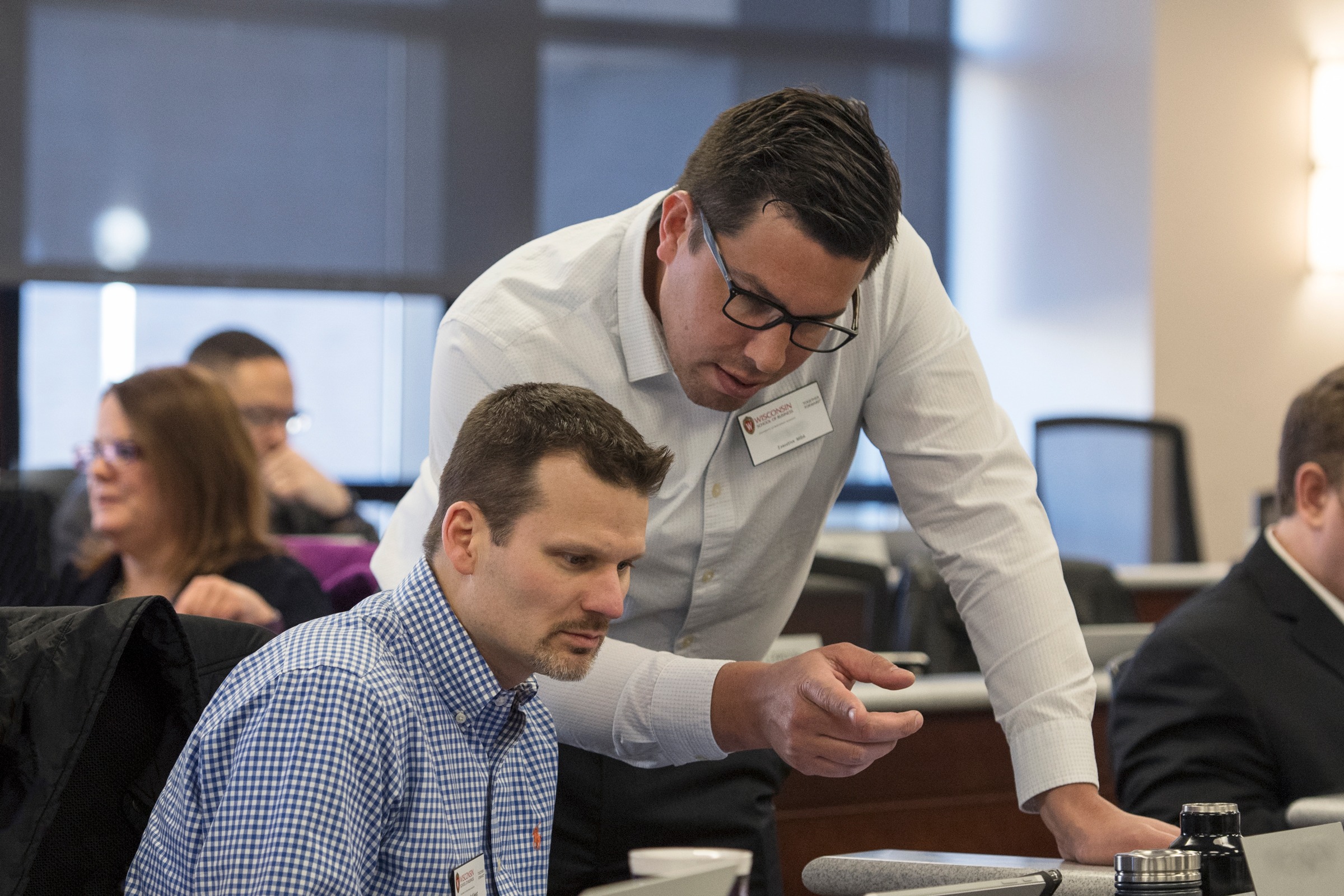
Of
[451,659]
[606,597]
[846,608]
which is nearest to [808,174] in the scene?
[606,597]

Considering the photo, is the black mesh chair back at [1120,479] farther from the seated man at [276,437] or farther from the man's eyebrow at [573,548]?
the man's eyebrow at [573,548]

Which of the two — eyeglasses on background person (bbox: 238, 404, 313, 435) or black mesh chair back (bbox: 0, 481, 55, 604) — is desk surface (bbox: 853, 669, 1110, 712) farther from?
eyeglasses on background person (bbox: 238, 404, 313, 435)

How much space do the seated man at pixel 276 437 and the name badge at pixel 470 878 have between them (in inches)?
79.4

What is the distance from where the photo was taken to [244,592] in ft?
7.21

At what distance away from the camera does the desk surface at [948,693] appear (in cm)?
225

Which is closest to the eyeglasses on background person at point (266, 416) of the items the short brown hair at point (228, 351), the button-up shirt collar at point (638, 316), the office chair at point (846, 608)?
the short brown hair at point (228, 351)

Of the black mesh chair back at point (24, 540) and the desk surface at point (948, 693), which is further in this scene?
the black mesh chair back at point (24, 540)

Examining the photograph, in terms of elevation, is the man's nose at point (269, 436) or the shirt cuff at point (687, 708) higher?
the man's nose at point (269, 436)

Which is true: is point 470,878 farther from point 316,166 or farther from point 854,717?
point 316,166

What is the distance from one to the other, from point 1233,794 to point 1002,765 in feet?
2.80

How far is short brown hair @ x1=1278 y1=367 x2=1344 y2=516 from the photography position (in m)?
1.81

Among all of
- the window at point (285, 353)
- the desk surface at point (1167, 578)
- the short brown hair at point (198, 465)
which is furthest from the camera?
Result: the window at point (285, 353)

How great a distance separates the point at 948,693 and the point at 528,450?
1.36 metres

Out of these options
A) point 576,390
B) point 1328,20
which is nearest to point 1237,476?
point 1328,20
